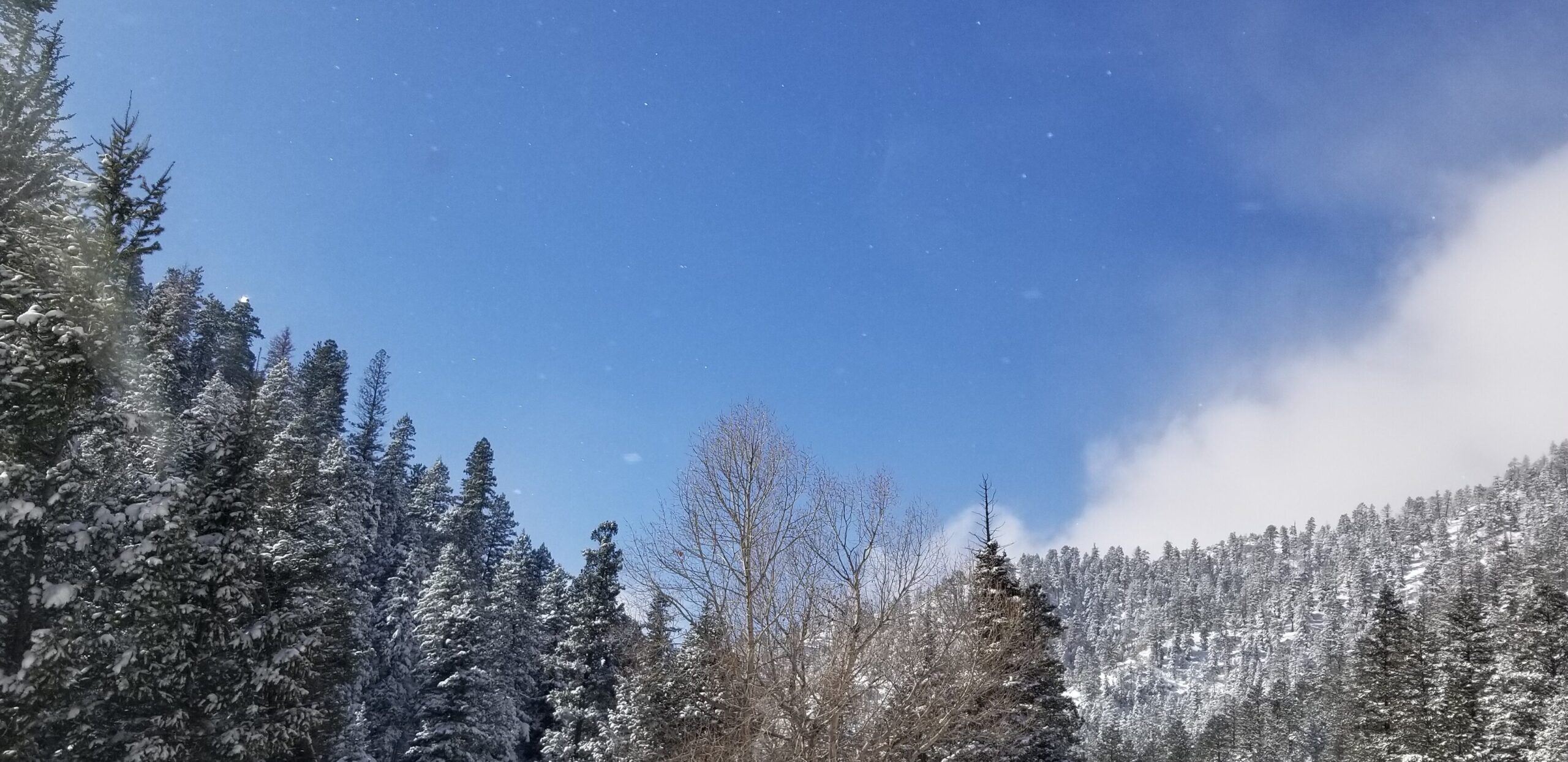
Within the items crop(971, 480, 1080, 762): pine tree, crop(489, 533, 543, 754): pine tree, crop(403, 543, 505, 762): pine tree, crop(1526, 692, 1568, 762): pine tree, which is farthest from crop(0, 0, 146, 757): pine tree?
crop(1526, 692, 1568, 762): pine tree

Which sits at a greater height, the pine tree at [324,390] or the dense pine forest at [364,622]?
the pine tree at [324,390]

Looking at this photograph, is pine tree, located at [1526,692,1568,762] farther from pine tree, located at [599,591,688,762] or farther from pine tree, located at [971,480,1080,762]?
pine tree, located at [599,591,688,762]

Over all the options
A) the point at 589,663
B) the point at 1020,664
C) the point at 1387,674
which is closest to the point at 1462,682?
the point at 1387,674

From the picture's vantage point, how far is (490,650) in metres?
33.9

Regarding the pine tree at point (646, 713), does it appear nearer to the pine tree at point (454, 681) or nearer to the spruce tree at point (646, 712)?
the spruce tree at point (646, 712)

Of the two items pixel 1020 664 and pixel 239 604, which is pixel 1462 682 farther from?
pixel 239 604

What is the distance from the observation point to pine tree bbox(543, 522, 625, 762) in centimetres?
3309

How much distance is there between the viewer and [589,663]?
1351 inches

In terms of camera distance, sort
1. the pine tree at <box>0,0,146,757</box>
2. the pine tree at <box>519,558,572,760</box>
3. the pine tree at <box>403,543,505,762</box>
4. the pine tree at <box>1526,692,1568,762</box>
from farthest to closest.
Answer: the pine tree at <box>519,558,572,760</box> → the pine tree at <box>1526,692,1568,762</box> → the pine tree at <box>403,543,505,762</box> → the pine tree at <box>0,0,146,757</box>

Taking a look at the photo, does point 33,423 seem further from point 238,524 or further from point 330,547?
point 330,547

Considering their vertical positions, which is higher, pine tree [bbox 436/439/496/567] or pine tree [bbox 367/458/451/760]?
pine tree [bbox 436/439/496/567]

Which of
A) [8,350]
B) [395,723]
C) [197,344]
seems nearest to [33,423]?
[8,350]

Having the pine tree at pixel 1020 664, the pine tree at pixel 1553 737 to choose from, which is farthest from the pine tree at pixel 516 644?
the pine tree at pixel 1553 737

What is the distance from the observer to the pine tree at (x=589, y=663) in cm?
3309
